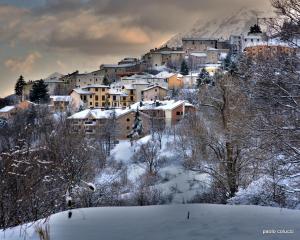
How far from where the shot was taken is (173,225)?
6086 mm

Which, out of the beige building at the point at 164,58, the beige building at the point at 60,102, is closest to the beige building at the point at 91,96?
the beige building at the point at 60,102

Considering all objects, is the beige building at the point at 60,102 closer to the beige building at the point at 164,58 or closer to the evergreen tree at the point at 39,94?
the evergreen tree at the point at 39,94

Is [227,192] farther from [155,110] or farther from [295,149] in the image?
[155,110]

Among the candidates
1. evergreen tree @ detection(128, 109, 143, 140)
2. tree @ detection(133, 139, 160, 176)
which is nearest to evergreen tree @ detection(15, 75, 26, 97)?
evergreen tree @ detection(128, 109, 143, 140)

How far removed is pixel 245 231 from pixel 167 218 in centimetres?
141

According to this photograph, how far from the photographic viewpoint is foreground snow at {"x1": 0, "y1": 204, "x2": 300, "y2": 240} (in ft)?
18.1

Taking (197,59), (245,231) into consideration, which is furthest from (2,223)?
(197,59)

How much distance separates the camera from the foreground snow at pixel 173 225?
550 cm

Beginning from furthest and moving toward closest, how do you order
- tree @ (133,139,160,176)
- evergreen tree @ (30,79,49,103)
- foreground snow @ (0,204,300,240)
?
evergreen tree @ (30,79,49,103)
tree @ (133,139,160,176)
foreground snow @ (0,204,300,240)

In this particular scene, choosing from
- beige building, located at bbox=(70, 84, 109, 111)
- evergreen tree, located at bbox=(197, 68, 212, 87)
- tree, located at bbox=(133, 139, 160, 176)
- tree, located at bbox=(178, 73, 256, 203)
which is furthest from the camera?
beige building, located at bbox=(70, 84, 109, 111)

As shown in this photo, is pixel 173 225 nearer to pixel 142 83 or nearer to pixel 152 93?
pixel 152 93

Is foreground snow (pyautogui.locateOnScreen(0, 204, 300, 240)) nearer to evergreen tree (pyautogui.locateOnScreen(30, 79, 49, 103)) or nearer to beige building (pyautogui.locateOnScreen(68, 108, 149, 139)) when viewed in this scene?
beige building (pyautogui.locateOnScreen(68, 108, 149, 139))

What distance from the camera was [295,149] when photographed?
8875 mm

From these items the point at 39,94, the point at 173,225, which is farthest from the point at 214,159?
the point at 39,94
